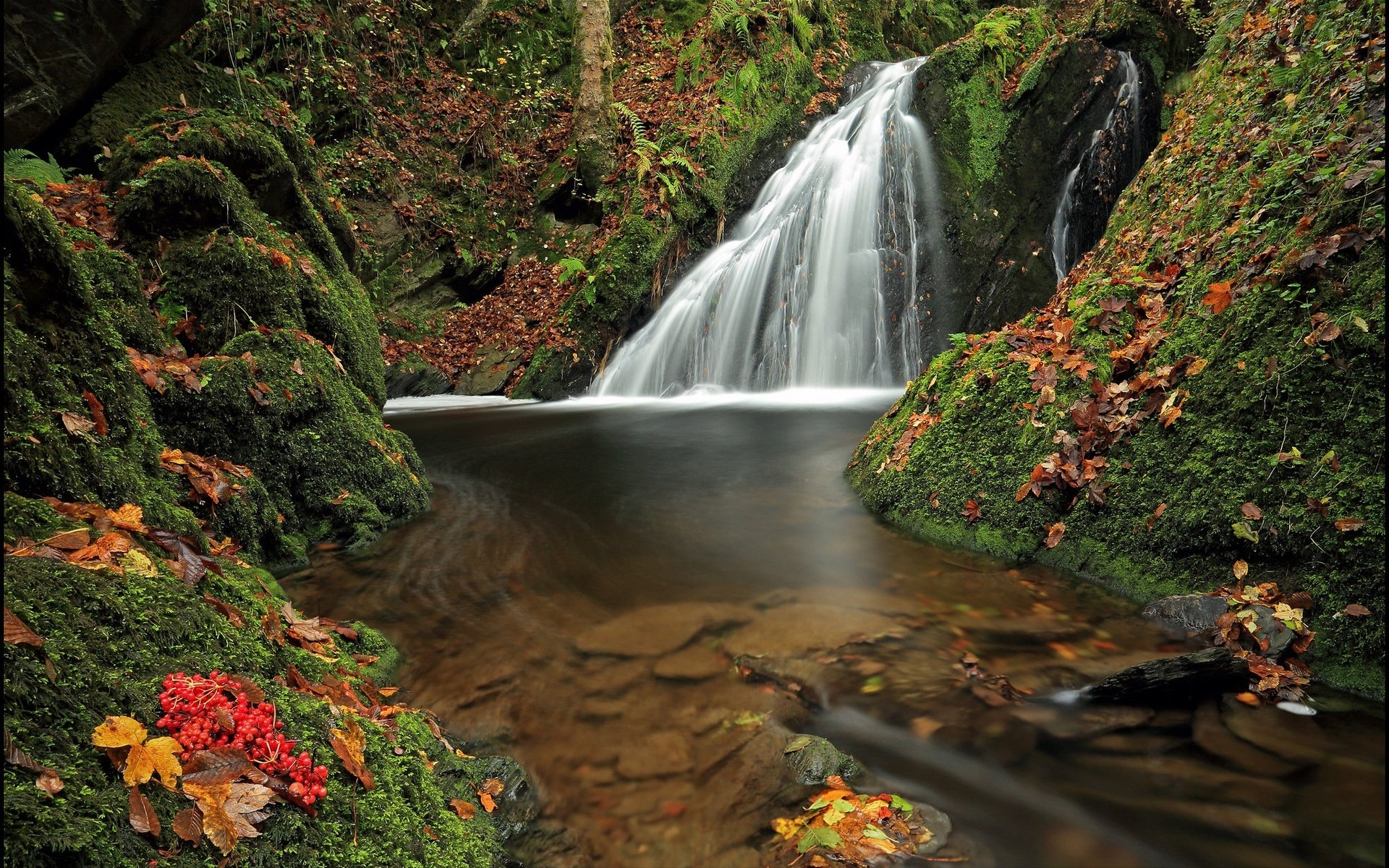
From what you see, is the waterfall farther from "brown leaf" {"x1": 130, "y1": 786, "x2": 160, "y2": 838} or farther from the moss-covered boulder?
"brown leaf" {"x1": 130, "y1": 786, "x2": 160, "y2": 838}

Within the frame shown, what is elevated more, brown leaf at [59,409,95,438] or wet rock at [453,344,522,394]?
brown leaf at [59,409,95,438]

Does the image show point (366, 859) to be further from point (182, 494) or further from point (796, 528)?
point (796, 528)

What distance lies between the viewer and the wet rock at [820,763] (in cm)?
243

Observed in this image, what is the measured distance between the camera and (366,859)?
1.62 metres

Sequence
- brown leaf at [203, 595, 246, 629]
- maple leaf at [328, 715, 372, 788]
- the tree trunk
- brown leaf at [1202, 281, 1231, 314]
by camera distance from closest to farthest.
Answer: maple leaf at [328, 715, 372, 788] → brown leaf at [203, 595, 246, 629] → brown leaf at [1202, 281, 1231, 314] → the tree trunk

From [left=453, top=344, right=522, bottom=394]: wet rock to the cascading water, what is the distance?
1.86 metres

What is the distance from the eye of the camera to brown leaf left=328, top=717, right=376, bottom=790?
1785mm

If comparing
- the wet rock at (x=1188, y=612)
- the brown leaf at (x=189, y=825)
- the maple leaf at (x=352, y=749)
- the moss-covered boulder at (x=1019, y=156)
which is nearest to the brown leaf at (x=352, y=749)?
the maple leaf at (x=352, y=749)

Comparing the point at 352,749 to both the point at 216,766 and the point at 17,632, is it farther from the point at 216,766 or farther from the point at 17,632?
the point at 17,632

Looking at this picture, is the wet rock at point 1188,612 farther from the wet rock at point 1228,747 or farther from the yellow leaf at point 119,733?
the yellow leaf at point 119,733

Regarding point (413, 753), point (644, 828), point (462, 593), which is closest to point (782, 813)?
point (644, 828)

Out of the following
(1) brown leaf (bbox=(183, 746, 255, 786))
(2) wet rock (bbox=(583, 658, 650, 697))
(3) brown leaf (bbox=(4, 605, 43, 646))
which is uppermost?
(3) brown leaf (bbox=(4, 605, 43, 646))

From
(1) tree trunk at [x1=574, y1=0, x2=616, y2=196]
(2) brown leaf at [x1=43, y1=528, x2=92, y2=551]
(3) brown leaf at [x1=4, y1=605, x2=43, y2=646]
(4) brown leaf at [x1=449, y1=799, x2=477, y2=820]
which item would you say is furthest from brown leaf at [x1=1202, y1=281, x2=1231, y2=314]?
(1) tree trunk at [x1=574, y1=0, x2=616, y2=196]

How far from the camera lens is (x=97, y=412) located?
2.67m
